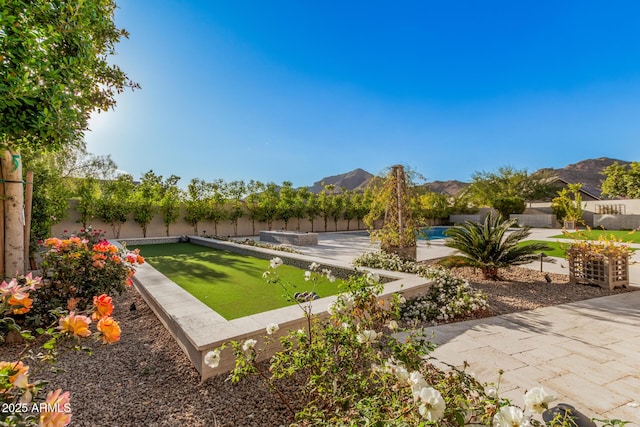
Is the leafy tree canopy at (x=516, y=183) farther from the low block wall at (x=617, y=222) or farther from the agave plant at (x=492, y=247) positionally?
the agave plant at (x=492, y=247)

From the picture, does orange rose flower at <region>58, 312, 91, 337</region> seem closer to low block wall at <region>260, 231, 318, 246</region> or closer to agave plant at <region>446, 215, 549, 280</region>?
agave plant at <region>446, 215, 549, 280</region>

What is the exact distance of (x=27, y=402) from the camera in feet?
3.19

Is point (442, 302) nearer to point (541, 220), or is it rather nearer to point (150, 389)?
point (150, 389)

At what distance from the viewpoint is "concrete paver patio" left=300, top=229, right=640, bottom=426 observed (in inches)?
97.0

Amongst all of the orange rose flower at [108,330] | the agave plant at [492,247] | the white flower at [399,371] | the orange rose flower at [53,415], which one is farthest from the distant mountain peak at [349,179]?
the orange rose flower at [53,415]

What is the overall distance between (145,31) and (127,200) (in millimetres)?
12284

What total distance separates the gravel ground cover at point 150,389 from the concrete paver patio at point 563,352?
6.54 ft

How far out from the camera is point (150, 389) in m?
2.59

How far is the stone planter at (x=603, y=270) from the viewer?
577 cm

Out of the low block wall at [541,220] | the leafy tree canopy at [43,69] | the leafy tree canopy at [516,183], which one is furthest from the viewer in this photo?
the leafy tree canopy at [516,183]

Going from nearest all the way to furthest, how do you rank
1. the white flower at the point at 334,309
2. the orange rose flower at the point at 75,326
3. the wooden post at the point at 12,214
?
the orange rose flower at the point at 75,326 → the white flower at the point at 334,309 → the wooden post at the point at 12,214

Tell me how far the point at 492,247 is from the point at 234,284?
5.32 meters

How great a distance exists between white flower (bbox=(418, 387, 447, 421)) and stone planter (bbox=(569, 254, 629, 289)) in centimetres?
694

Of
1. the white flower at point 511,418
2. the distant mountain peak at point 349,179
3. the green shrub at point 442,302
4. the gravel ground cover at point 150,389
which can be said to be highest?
the distant mountain peak at point 349,179
